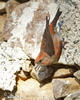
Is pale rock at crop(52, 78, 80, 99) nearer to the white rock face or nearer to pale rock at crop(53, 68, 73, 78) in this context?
pale rock at crop(53, 68, 73, 78)

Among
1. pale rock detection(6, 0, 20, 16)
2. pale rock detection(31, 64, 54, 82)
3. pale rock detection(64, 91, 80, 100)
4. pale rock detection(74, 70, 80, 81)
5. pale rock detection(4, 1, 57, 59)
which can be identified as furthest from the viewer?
pale rock detection(6, 0, 20, 16)

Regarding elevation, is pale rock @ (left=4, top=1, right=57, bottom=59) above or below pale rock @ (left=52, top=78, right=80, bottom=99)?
above

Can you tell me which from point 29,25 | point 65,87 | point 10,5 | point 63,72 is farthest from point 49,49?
point 10,5

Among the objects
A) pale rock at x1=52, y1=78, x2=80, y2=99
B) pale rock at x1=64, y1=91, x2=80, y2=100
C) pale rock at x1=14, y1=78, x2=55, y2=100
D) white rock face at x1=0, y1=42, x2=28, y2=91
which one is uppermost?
pale rock at x1=64, y1=91, x2=80, y2=100

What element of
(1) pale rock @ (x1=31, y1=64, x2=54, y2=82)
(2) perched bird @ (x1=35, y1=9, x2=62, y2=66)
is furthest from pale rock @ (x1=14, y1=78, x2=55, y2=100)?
(2) perched bird @ (x1=35, y1=9, x2=62, y2=66)

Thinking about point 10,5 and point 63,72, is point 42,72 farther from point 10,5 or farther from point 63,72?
point 10,5

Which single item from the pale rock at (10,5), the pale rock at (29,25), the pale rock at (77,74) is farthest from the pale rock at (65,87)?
the pale rock at (10,5)
